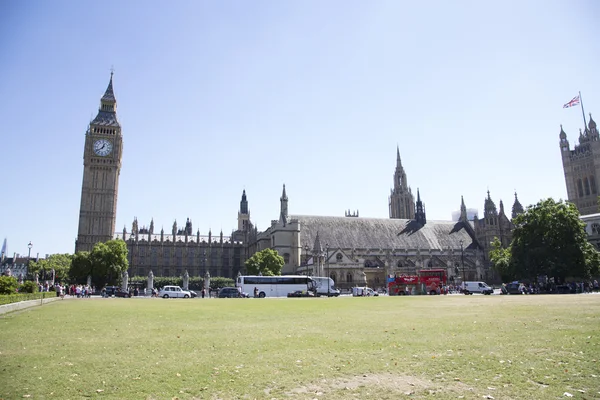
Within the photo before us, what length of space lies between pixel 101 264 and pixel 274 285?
39.5 m

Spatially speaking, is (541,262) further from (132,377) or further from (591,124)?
(591,124)

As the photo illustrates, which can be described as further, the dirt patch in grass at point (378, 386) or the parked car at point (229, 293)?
the parked car at point (229, 293)

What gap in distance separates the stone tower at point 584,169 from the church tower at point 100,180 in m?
129

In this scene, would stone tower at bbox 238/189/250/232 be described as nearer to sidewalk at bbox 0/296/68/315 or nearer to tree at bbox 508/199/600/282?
tree at bbox 508/199/600/282

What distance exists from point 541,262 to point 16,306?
52763 millimetres

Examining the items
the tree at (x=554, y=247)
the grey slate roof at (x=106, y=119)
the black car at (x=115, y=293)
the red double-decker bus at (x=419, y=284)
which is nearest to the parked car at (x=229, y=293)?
the black car at (x=115, y=293)

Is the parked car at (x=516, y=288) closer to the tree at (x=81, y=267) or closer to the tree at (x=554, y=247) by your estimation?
the tree at (x=554, y=247)

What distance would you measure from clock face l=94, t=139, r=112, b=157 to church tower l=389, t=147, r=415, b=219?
3210 inches

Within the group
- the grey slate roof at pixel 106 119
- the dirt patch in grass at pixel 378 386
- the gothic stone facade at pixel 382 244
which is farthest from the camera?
the grey slate roof at pixel 106 119

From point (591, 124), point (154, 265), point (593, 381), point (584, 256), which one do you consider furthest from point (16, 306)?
point (591, 124)

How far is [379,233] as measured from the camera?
9594 centimetres

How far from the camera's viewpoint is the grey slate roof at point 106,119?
121 m

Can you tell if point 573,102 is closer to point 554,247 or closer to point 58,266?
point 554,247

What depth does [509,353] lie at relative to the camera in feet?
35.1
